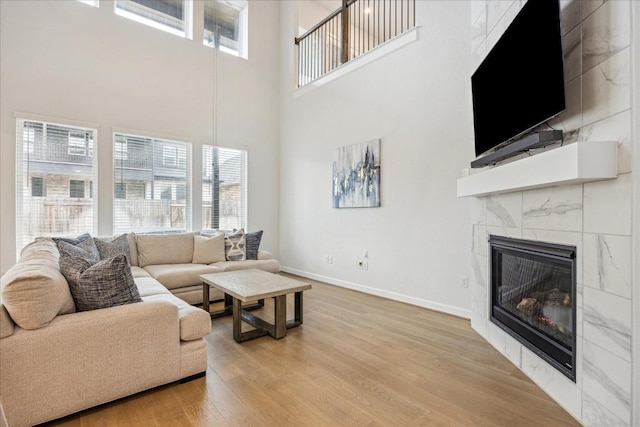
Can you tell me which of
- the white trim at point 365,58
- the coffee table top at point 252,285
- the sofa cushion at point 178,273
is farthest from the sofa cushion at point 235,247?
the white trim at point 365,58

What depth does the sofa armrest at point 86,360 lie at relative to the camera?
5.36 feet

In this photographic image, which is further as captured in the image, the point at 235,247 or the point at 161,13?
the point at 161,13

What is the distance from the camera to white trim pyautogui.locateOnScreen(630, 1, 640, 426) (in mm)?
1381

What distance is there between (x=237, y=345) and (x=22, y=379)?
1.40 meters

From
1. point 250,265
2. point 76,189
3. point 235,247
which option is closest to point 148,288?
point 250,265

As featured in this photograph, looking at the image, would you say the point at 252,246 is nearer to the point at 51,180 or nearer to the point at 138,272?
the point at 138,272

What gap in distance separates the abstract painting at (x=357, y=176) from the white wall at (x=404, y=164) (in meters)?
0.11

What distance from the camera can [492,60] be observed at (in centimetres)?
246

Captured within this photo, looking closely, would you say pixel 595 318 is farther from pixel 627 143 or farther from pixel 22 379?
pixel 22 379

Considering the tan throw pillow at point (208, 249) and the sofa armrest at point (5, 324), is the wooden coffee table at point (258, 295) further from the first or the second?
the sofa armrest at point (5, 324)

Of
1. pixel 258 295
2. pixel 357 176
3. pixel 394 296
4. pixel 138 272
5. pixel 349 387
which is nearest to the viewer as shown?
pixel 349 387

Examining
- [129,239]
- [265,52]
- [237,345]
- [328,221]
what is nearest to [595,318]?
[237,345]

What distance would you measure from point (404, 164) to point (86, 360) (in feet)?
11.6

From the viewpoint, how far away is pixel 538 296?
2.18 metres
